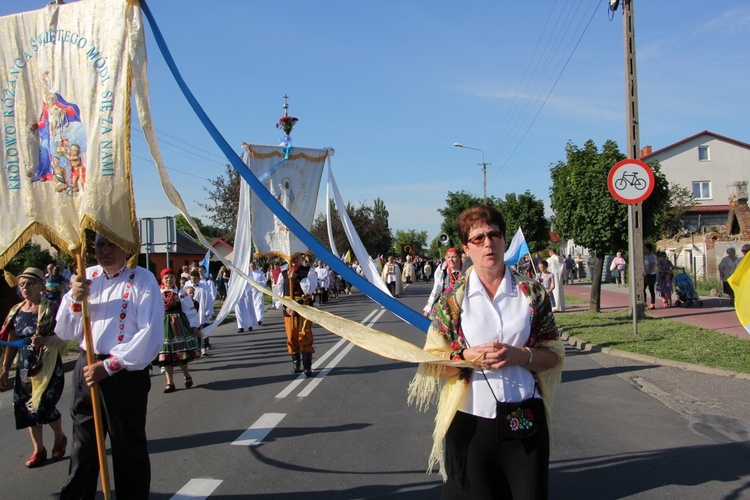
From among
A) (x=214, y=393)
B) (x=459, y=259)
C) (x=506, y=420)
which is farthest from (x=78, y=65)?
(x=214, y=393)

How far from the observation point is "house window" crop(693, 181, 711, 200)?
171ft

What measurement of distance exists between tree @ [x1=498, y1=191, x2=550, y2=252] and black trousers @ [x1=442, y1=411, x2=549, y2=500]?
41.0 metres

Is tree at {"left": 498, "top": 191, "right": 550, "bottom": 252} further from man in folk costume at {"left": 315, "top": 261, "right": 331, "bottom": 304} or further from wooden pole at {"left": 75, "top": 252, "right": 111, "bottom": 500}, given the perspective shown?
wooden pole at {"left": 75, "top": 252, "right": 111, "bottom": 500}

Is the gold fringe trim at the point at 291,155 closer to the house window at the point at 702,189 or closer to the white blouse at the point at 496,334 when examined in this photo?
the white blouse at the point at 496,334

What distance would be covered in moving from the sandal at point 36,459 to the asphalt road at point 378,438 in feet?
0.30

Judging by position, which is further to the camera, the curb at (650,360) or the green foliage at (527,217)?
the green foliage at (527,217)

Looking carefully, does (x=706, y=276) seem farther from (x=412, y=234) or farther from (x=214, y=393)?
(x=412, y=234)

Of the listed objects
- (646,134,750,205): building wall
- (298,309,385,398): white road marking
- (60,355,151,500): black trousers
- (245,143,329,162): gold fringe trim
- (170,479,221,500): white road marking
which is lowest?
(298,309,385,398): white road marking

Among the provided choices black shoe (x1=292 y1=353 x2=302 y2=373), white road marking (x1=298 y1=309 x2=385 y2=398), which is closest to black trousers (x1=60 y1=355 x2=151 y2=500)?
white road marking (x1=298 y1=309 x2=385 y2=398)

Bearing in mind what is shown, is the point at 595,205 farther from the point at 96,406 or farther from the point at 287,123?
the point at 96,406

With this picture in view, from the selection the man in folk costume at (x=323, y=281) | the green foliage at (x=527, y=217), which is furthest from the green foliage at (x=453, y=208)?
the man in folk costume at (x=323, y=281)

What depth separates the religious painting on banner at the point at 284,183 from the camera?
378 inches

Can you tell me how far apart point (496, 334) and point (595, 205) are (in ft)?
43.8

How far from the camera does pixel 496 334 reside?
2824 mm
